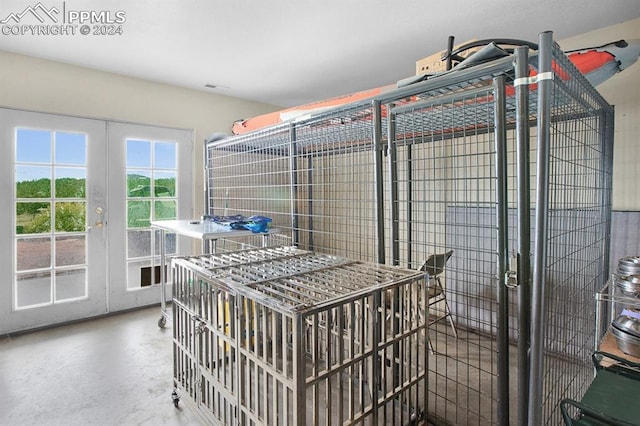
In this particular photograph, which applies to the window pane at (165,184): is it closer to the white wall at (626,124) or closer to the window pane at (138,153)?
the window pane at (138,153)

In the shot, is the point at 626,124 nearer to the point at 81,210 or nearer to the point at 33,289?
the point at 81,210

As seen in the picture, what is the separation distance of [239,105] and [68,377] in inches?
127

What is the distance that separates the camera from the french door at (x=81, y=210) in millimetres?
2951

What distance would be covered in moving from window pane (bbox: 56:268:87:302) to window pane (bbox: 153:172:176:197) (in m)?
1.05

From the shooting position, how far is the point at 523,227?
4.12 feet

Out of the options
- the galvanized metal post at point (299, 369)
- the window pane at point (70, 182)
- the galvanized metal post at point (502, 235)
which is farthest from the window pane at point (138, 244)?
the galvanized metal post at point (502, 235)

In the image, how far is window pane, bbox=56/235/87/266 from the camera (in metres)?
3.17

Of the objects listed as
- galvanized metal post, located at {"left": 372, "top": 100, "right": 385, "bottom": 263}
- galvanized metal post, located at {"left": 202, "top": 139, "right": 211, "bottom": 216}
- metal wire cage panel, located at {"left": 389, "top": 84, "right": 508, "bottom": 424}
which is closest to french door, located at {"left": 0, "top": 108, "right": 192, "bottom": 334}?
galvanized metal post, located at {"left": 202, "top": 139, "right": 211, "bottom": 216}

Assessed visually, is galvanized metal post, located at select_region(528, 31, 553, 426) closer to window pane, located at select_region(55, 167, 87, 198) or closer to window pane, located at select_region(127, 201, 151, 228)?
window pane, located at select_region(127, 201, 151, 228)

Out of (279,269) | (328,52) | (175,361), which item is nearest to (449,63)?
(279,269)

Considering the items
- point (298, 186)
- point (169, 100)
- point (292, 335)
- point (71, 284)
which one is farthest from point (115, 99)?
point (292, 335)

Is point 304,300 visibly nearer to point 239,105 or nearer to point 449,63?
point 449,63

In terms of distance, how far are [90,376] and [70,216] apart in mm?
1617

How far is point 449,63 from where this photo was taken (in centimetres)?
165
